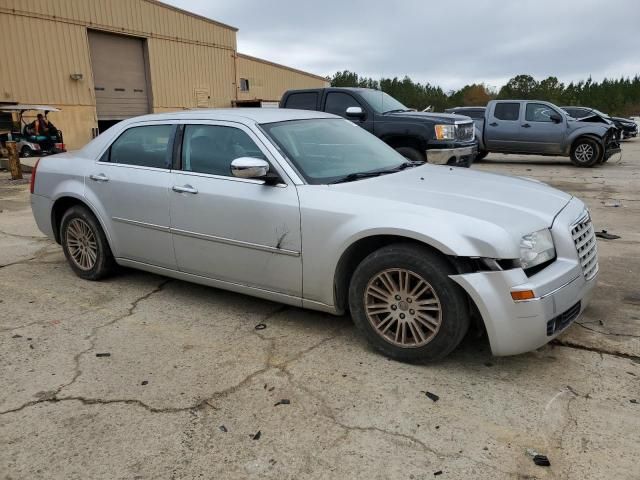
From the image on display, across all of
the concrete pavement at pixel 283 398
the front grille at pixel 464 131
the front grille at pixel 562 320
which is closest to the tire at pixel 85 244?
the concrete pavement at pixel 283 398

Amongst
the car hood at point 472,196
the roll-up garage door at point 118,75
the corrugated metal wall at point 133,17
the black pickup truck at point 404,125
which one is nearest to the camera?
the car hood at point 472,196

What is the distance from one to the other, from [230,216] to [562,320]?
2237mm

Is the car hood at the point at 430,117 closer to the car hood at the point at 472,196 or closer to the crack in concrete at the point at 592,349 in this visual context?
the car hood at the point at 472,196

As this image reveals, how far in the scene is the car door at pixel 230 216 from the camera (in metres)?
3.55

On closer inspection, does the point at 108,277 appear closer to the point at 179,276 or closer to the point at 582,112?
the point at 179,276

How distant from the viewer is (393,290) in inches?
126

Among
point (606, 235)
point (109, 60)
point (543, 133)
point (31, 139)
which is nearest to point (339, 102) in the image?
point (606, 235)

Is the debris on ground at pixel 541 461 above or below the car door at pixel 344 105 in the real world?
below

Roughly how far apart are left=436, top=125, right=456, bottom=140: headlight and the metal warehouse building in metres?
17.2

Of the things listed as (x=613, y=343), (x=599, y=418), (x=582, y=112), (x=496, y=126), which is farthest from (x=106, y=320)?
(x=582, y=112)

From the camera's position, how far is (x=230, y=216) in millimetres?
3740

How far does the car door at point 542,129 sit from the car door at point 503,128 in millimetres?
213

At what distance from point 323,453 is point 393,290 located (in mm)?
1105

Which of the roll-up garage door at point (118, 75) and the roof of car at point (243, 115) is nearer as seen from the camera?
the roof of car at point (243, 115)
